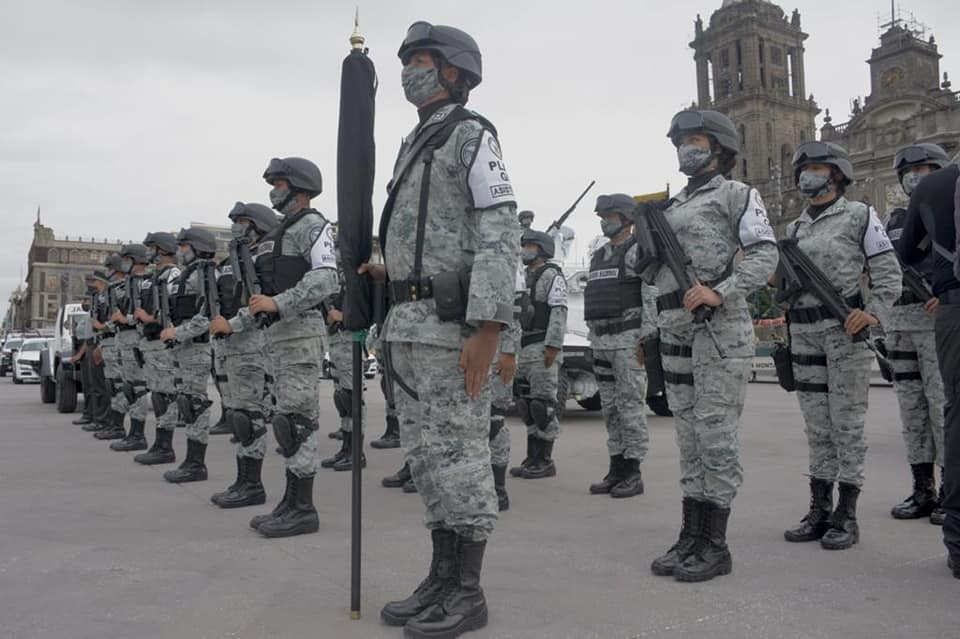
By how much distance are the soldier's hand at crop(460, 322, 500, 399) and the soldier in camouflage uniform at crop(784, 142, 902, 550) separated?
231cm

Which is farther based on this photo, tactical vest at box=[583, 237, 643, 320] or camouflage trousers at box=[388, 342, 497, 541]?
tactical vest at box=[583, 237, 643, 320]

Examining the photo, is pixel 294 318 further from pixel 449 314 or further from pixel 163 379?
pixel 163 379

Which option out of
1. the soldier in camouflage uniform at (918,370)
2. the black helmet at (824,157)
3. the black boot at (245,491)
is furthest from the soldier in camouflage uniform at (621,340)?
the black boot at (245,491)

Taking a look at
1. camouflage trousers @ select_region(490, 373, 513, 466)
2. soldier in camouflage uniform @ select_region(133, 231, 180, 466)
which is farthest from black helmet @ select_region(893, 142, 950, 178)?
soldier in camouflage uniform @ select_region(133, 231, 180, 466)

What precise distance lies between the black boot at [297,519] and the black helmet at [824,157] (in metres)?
3.52

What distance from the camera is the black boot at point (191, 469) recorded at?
659cm

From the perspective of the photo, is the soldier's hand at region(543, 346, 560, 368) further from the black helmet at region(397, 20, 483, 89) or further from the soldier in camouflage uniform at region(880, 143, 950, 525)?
the black helmet at region(397, 20, 483, 89)

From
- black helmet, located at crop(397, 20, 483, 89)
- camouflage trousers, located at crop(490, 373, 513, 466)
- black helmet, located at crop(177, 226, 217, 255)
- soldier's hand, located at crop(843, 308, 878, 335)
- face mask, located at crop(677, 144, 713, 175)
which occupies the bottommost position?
camouflage trousers, located at crop(490, 373, 513, 466)

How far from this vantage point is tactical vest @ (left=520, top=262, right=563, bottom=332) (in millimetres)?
6753

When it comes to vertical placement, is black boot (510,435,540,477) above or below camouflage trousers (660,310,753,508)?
below

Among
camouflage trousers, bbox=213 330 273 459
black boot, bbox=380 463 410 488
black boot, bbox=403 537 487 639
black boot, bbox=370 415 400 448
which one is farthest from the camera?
black boot, bbox=370 415 400 448

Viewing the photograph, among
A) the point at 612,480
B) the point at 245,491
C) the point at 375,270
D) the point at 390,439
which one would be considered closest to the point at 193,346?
the point at 245,491

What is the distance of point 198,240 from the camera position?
722 centimetres

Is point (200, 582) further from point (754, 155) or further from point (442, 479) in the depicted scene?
point (754, 155)
